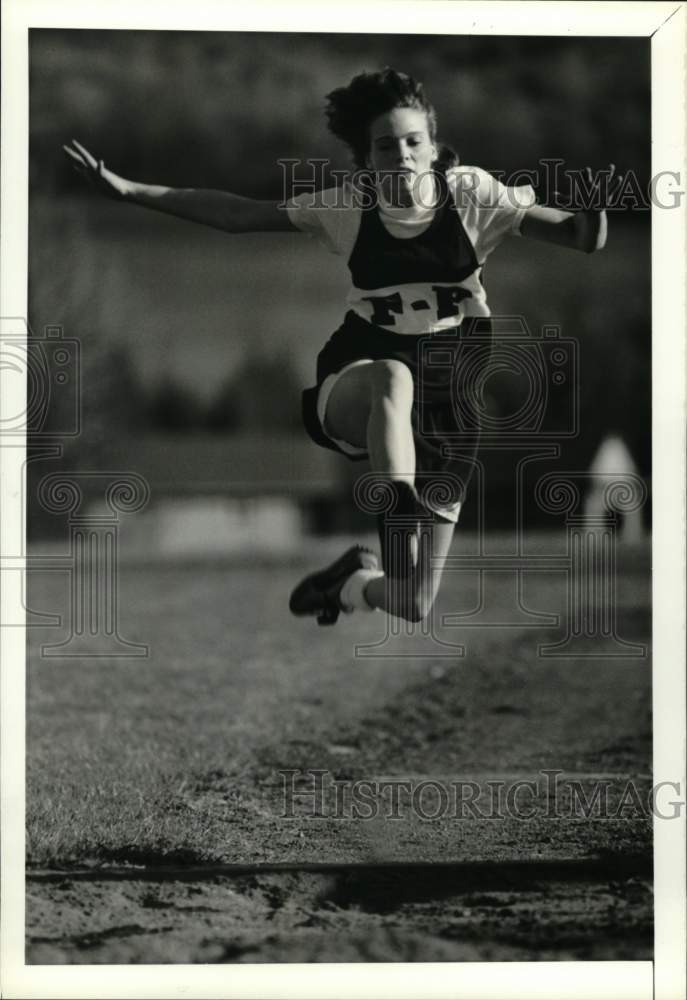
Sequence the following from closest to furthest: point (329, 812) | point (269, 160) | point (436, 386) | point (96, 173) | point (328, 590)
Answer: point (96, 173), point (328, 590), point (436, 386), point (269, 160), point (329, 812)

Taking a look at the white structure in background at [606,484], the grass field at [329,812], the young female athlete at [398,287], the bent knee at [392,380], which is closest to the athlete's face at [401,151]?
the young female athlete at [398,287]

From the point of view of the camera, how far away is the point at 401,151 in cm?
399

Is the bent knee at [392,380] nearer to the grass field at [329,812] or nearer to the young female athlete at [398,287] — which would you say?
the young female athlete at [398,287]

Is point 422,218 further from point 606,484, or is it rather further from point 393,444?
point 606,484

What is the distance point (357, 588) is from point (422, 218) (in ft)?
4.56

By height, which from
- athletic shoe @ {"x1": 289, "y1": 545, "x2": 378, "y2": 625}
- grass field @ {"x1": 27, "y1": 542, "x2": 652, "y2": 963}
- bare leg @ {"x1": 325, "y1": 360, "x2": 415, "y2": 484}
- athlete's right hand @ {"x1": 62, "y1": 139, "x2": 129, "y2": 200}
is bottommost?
grass field @ {"x1": 27, "y1": 542, "x2": 652, "y2": 963}

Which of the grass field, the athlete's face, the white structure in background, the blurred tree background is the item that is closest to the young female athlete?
the athlete's face

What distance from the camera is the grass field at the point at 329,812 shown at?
368 cm

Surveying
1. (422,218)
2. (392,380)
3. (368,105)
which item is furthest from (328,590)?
(368,105)

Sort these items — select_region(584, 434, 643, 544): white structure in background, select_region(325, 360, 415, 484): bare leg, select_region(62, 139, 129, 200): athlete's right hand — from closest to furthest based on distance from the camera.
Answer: select_region(62, 139, 129, 200): athlete's right hand, select_region(325, 360, 415, 484): bare leg, select_region(584, 434, 643, 544): white structure in background

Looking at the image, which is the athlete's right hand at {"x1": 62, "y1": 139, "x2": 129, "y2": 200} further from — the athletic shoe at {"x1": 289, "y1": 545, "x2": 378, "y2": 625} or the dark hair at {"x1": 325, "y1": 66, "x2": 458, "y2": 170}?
the athletic shoe at {"x1": 289, "y1": 545, "x2": 378, "y2": 625}

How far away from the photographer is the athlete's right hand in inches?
153

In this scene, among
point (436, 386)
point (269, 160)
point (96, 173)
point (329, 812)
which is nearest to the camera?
point (96, 173)

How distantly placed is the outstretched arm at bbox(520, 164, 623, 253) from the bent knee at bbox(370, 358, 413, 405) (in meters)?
0.69
